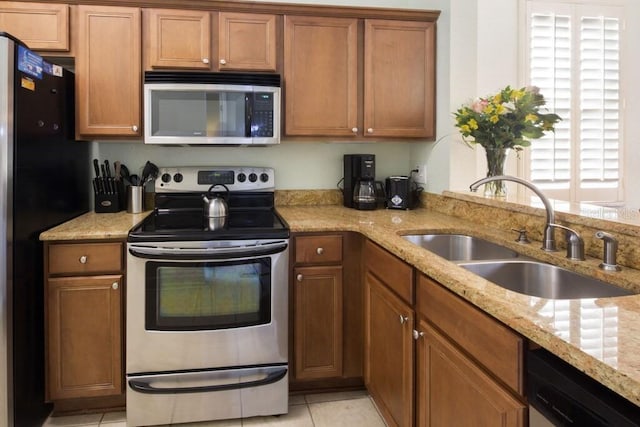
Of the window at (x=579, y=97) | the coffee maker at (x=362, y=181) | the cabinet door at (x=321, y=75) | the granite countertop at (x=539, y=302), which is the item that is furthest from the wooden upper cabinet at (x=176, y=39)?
the window at (x=579, y=97)

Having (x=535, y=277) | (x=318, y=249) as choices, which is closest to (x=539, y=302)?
(x=535, y=277)

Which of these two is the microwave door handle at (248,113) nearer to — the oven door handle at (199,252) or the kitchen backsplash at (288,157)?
the kitchen backsplash at (288,157)

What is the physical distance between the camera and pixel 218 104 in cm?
238

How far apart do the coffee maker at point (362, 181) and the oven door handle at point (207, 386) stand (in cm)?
104

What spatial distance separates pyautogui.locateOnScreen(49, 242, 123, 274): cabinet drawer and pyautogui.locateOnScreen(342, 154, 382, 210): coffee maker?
1.31 m

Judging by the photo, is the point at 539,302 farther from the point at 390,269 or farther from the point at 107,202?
the point at 107,202

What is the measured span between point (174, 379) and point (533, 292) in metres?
1.50

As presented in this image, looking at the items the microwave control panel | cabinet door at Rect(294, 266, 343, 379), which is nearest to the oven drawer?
cabinet door at Rect(294, 266, 343, 379)

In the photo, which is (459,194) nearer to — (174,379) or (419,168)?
(419,168)

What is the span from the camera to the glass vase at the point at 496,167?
2.22 meters

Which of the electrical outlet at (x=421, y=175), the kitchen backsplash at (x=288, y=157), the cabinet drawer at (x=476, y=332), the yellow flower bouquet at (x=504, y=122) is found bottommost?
the cabinet drawer at (x=476, y=332)

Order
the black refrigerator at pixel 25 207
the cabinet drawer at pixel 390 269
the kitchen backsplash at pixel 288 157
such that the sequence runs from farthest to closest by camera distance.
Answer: the kitchen backsplash at pixel 288 157 < the black refrigerator at pixel 25 207 < the cabinet drawer at pixel 390 269

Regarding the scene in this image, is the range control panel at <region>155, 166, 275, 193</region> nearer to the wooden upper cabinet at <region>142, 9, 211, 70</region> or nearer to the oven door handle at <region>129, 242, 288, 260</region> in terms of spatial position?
the wooden upper cabinet at <region>142, 9, 211, 70</region>

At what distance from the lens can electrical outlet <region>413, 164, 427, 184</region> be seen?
2845 millimetres
